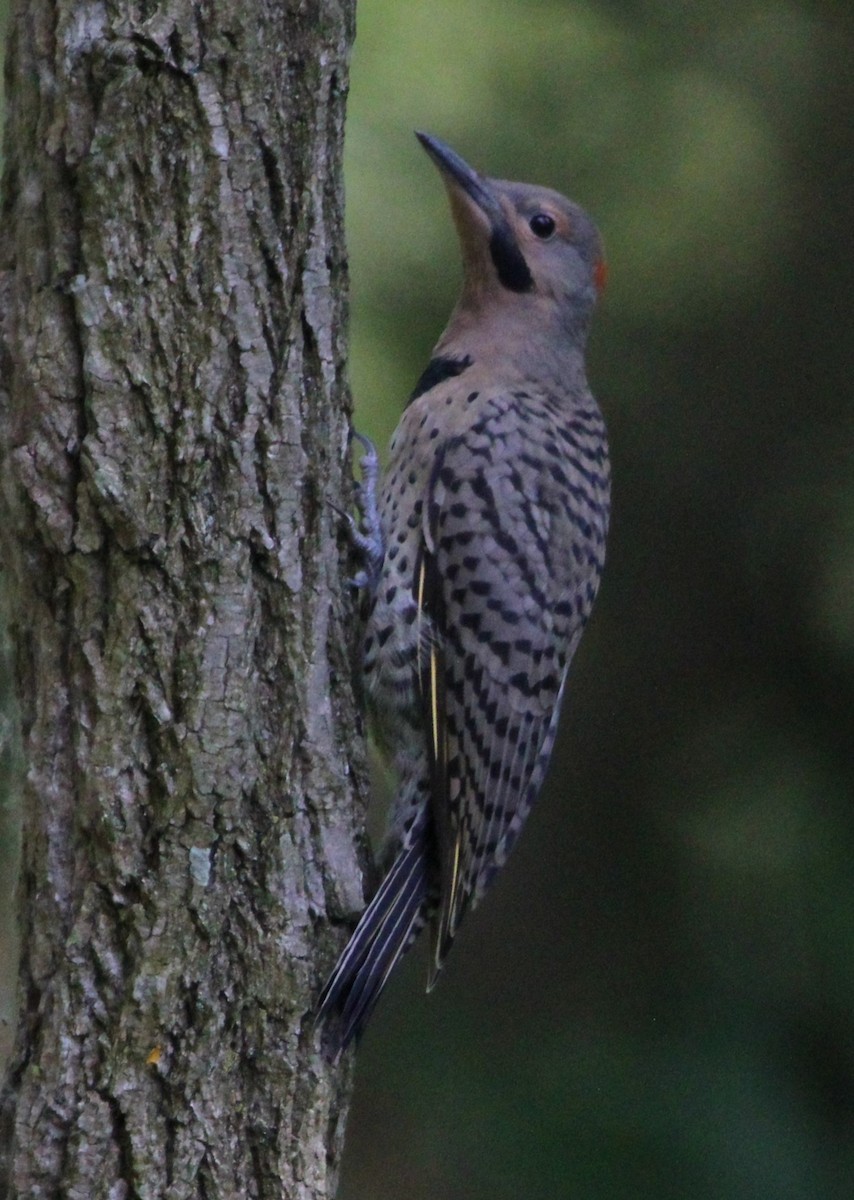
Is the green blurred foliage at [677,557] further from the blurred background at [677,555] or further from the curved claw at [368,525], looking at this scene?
the curved claw at [368,525]

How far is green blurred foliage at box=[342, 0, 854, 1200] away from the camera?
3.73 meters

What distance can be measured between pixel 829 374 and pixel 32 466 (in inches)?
97.6

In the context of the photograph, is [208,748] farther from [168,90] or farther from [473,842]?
[168,90]

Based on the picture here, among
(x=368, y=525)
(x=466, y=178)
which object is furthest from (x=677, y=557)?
(x=368, y=525)

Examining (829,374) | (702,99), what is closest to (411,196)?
(702,99)

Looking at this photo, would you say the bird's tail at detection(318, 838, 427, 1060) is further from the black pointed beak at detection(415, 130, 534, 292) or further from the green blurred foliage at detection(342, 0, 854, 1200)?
the green blurred foliage at detection(342, 0, 854, 1200)

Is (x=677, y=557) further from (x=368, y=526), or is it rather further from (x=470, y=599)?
(x=368, y=526)

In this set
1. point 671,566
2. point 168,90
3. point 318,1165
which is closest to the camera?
point 168,90

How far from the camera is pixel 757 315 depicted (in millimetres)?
3955

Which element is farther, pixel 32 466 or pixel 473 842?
pixel 473 842

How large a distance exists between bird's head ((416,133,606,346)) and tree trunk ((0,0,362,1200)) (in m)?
0.91

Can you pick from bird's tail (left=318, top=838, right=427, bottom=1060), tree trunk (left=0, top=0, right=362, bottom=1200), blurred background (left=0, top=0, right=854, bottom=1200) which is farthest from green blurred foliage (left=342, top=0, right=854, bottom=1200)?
tree trunk (left=0, top=0, right=362, bottom=1200)

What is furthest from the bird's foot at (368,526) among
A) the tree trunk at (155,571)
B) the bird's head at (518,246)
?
the bird's head at (518,246)

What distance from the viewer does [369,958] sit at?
2285 millimetres
